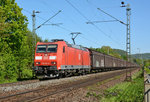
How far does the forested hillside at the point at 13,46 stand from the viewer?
21.0 m

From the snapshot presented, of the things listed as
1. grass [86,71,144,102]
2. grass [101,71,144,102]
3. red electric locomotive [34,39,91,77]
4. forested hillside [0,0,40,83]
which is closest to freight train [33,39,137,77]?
red electric locomotive [34,39,91,77]

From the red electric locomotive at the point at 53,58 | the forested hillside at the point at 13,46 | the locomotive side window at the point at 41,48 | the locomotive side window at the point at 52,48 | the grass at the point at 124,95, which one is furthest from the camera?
the forested hillside at the point at 13,46

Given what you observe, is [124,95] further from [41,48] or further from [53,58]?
[41,48]

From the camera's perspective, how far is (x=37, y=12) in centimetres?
2555

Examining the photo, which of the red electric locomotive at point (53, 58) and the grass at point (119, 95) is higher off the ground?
the red electric locomotive at point (53, 58)

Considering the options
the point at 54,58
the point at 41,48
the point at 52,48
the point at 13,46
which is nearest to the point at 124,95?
the point at 54,58

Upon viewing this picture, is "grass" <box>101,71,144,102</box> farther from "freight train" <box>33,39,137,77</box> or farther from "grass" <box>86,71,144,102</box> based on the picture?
"freight train" <box>33,39,137,77</box>

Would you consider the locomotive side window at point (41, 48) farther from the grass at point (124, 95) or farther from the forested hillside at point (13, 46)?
the grass at point (124, 95)

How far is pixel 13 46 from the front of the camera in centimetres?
3161

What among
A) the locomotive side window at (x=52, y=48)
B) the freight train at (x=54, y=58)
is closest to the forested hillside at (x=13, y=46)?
the freight train at (x=54, y=58)

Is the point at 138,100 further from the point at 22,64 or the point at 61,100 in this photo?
the point at 22,64

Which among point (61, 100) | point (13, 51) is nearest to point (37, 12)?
point (13, 51)

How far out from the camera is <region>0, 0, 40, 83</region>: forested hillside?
20984 mm

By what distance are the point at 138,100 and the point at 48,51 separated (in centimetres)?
1254
